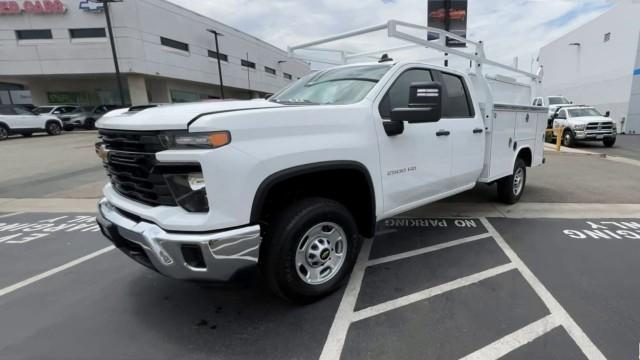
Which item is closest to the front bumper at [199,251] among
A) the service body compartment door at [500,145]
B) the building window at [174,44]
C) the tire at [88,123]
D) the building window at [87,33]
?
the service body compartment door at [500,145]

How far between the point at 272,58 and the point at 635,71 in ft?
136

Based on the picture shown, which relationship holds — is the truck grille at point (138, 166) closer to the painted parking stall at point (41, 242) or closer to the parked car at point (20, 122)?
the painted parking stall at point (41, 242)

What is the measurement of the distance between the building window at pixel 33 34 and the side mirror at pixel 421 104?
35941mm

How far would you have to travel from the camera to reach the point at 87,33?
27.9 meters

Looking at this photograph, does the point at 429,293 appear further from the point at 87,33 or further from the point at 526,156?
the point at 87,33

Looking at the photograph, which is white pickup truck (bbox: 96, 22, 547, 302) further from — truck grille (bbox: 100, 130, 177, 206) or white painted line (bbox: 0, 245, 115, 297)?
white painted line (bbox: 0, 245, 115, 297)

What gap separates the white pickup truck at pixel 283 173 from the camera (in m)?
2.04

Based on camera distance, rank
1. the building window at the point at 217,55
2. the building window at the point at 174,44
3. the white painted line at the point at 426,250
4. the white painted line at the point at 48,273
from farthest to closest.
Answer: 1. the building window at the point at 217,55
2. the building window at the point at 174,44
3. the white painted line at the point at 426,250
4. the white painted line at the point at 48,273

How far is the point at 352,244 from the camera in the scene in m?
2.86

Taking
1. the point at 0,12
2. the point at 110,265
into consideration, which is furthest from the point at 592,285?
the point at 0,12

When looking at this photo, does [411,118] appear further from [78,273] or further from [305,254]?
[78,273]

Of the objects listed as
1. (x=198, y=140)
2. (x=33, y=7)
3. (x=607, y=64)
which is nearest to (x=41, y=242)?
(x=198, y=140)

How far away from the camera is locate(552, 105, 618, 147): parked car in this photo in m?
14.3

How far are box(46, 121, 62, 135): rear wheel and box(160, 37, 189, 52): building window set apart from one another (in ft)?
45.1
